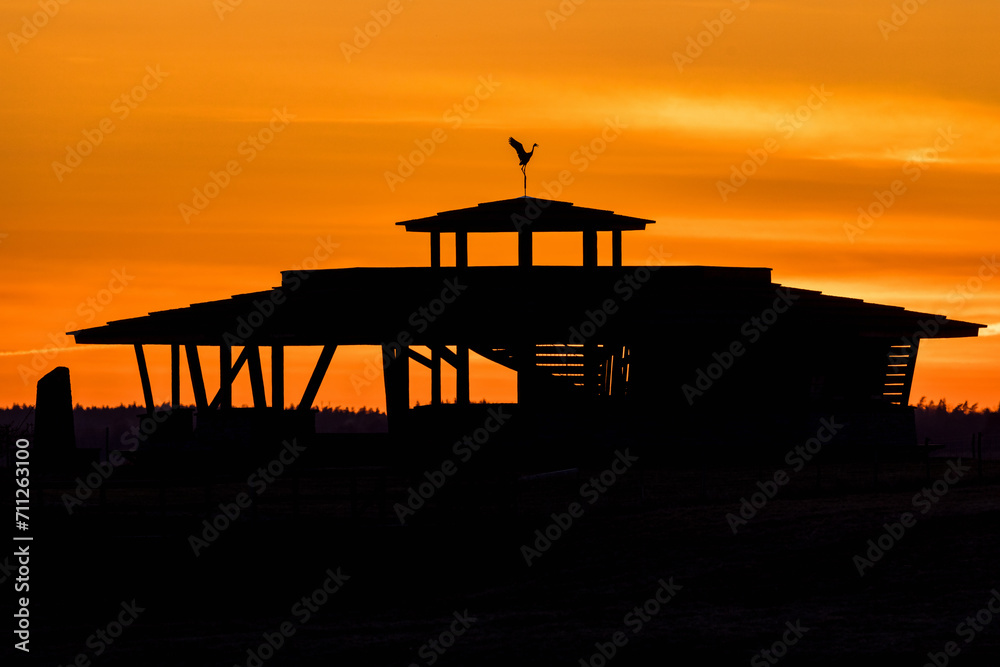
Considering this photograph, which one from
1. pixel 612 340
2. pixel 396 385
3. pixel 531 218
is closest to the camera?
pixel 612 340

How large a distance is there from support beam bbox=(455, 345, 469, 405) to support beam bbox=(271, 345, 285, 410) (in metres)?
3.84

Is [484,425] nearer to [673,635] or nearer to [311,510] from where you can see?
[311,510]

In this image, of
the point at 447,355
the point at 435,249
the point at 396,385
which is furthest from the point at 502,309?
the point at 435,249

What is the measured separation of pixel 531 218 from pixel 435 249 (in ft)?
7.73

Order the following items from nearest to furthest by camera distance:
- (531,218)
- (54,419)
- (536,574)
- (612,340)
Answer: (536,574) < (612,340) < (531,218) < (54,419)

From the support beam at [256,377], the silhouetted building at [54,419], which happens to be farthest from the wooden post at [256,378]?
the silhouetted building at [54,419]

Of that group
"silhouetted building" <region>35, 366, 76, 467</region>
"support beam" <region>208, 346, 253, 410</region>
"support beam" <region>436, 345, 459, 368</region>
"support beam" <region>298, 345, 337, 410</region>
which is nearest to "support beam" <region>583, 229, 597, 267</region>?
"support beam" <region>436, 345, 459, 368</region>

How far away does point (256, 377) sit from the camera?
119ft

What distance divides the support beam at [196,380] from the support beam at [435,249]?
17.9 feet

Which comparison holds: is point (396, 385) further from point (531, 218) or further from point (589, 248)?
point (589, 248)

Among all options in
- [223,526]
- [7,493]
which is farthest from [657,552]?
[7,493]

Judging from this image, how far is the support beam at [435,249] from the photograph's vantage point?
37781mm

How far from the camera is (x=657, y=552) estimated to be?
2448cm

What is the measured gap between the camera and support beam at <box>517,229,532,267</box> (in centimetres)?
3725
